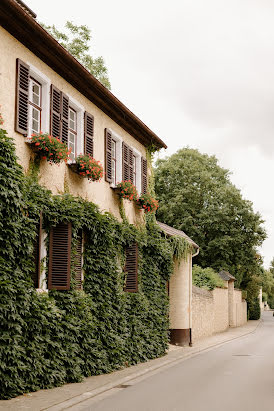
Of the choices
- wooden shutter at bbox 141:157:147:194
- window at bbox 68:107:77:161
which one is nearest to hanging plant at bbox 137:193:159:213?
wooden shutter at bbox 141:157:147:194

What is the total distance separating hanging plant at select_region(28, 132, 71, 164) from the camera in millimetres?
12094

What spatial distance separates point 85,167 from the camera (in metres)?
14.2

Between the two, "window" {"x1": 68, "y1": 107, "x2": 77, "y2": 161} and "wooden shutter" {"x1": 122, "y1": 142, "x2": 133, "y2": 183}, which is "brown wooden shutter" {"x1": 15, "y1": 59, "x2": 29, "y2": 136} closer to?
"window" {"x1": 68, "y1": 107, "x2": 77, "y2": 161}

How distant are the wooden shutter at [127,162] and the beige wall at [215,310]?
8860 mm

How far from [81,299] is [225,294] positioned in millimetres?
25151

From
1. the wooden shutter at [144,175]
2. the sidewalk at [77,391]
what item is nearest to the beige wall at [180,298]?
the wooden shutter at [144,175]

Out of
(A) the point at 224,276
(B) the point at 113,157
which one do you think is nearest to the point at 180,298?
(B) the point at 113,157

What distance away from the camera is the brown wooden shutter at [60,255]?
41.8ft

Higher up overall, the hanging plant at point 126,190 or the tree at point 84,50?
the tree at point 84,50

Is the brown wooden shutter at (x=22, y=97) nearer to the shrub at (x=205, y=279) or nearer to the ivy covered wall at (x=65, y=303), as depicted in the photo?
the ivy covered wall at (x=65, y=303)

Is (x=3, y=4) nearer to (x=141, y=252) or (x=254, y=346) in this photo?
(x=141, y=252)

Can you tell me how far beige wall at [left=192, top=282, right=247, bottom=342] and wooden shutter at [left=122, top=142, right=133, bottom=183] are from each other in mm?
8860

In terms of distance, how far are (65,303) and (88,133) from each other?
508 cm

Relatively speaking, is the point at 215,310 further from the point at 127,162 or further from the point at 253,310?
the point at 253,310
